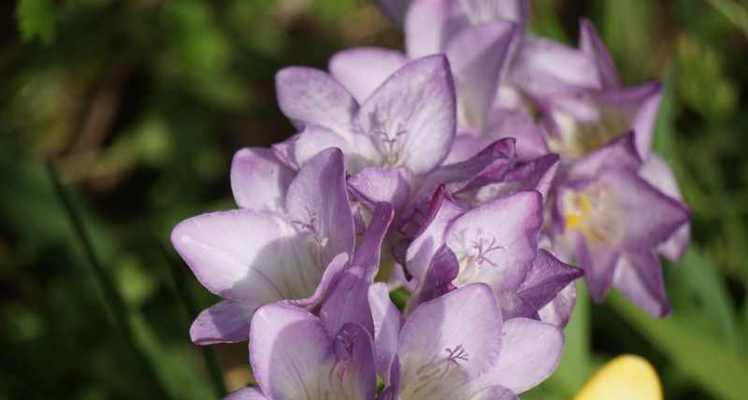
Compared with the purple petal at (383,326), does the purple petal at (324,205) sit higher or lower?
higher

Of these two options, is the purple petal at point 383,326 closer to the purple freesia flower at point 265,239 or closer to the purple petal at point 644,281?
the purple freesia flower at point 265,239

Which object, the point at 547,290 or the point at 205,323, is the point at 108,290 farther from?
the point at 547,290

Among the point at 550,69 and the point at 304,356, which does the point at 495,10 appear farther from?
the point at 304,356

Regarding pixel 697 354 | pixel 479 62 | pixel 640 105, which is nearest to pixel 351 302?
pixel 479 62

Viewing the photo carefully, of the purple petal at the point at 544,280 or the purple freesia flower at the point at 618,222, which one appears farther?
the purple freesia flower at the point at 618,222

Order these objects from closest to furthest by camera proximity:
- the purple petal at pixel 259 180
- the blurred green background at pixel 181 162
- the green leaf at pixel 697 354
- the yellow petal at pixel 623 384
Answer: the purple petal at pixel 259 180 < the yellow petal at pixel 623 384 < the green leaf at pixel 697 354 < the blurred green background at pixel 181 162

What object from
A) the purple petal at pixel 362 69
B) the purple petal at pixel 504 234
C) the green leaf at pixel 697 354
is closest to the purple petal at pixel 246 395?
the purple petal at pixel 504 234

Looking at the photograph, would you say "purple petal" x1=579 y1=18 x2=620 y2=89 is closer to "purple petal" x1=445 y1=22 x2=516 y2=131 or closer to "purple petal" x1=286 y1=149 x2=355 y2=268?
"purple petal" x1=445 y1=22 x2=516 y2=131
